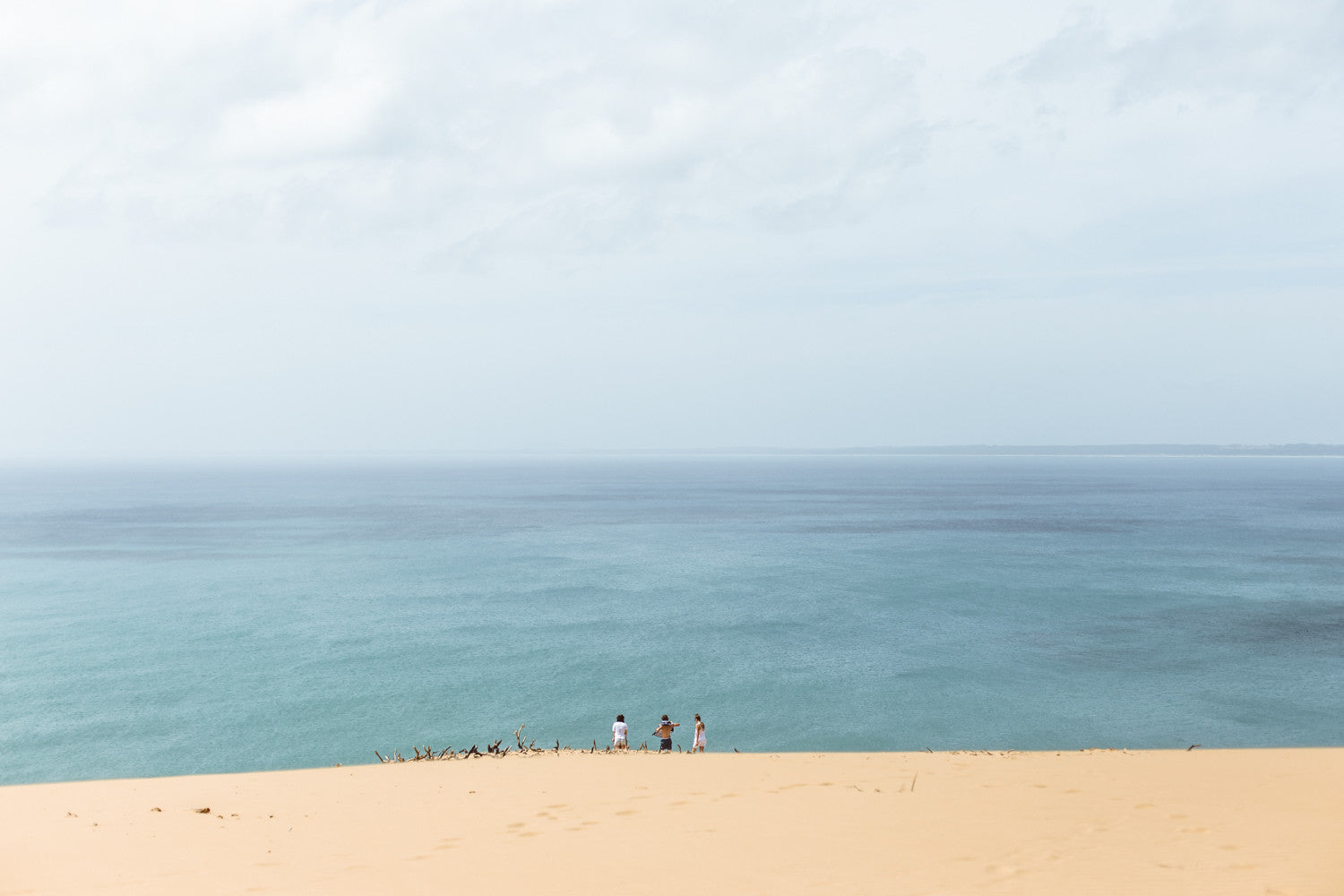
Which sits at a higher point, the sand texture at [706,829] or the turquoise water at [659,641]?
the sand texture at [706,829]

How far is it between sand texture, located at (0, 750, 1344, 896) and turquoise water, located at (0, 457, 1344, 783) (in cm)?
1381

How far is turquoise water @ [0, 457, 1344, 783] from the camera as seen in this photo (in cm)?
3225

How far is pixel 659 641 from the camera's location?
4534 centimetres

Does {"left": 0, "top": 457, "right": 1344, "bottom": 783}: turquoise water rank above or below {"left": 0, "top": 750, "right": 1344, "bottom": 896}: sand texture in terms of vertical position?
below

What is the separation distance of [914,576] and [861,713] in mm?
32648

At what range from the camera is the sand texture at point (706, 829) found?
1062 cm

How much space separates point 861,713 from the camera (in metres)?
33.8

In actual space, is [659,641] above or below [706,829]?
below

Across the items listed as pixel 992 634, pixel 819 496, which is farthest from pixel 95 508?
pixel 992 634

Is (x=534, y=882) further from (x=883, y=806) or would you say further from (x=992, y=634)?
(x=992, y=634)

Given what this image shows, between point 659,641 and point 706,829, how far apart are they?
32.7 meters

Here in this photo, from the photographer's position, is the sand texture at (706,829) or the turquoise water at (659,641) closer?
the sand texture at (706,829)

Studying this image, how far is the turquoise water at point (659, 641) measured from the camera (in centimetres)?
3225

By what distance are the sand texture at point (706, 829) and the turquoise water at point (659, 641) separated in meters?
13.8
